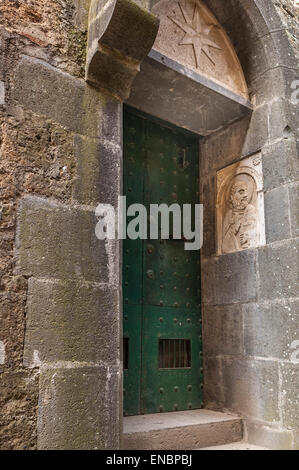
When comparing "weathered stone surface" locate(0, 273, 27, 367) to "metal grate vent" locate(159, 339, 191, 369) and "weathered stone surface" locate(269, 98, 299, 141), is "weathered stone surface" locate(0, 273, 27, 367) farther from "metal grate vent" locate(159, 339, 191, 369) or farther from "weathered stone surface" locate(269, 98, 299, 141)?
"weathered stone surface" locate(269, 98, 299, 141)

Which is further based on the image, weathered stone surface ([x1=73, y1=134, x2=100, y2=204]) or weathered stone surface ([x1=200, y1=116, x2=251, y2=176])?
weathered stone surface ([x1=200, y1=116, x2=251, y2=176])

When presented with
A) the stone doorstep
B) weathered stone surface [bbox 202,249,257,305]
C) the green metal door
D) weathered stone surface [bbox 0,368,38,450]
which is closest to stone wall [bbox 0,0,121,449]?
weathered stone surface [bbox 0,368,38,450]

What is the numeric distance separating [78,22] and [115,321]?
1656 millimetres

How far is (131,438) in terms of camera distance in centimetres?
249

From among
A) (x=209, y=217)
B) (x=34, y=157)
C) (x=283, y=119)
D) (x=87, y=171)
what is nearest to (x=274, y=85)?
(x=283, y=119)

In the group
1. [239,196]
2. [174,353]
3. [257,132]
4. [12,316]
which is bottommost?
[174,353]

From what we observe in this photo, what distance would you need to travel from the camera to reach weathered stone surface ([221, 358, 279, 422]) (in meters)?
2.91

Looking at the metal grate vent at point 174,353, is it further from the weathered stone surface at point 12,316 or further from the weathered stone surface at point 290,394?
the weathered stone surface at point 12,316

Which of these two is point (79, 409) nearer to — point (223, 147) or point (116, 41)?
point (116, 41)

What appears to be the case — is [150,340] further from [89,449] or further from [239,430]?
[89,449]

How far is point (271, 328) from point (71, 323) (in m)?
1.61

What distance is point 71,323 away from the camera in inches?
77.8

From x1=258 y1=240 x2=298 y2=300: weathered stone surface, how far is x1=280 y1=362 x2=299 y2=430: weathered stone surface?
0.49 meters

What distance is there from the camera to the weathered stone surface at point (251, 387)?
115 inches
